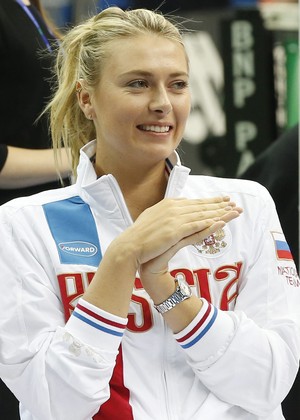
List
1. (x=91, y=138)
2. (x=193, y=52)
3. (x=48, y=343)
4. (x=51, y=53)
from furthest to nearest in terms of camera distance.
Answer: (x=193, y=52), (x=51, y=53), (x=91, y=138), (x=48, y=343)

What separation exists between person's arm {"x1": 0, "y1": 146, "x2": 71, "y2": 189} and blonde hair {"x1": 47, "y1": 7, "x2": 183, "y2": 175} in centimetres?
24

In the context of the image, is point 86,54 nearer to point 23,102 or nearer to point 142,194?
point 142,194

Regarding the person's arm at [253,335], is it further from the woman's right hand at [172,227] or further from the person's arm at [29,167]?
the person's arm at [29,167]

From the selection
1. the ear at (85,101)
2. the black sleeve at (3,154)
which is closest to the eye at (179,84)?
the ear at (85,101)

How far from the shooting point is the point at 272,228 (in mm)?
2383

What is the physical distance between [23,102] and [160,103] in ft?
2.49

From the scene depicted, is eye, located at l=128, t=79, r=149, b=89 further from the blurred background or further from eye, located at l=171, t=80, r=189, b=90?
the blurred background

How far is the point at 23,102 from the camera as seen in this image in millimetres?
2924

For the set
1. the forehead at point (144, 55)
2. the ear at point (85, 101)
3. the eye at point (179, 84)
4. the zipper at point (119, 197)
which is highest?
the forehead at point (144, 55)

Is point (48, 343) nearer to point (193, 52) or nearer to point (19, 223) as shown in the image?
point (19, 223)

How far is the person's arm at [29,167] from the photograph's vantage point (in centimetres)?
286

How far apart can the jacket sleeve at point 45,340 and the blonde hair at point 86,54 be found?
33 cm

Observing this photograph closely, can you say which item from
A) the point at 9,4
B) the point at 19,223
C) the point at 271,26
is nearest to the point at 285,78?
the point at 271,26

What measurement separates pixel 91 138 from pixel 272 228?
1.65 ft
